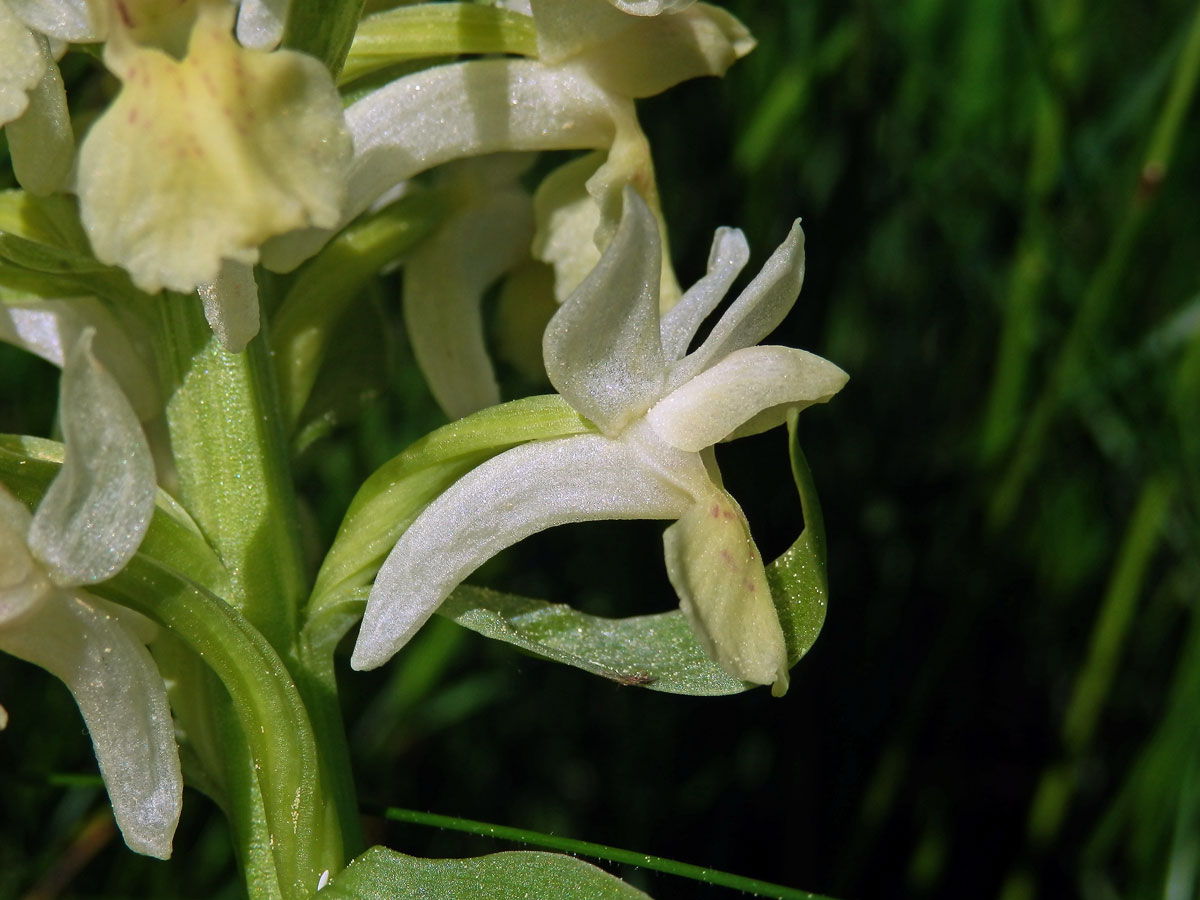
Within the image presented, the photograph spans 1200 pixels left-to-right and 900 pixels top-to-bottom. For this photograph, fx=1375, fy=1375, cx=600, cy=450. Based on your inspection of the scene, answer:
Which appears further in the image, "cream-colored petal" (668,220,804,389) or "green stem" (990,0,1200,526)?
"green stem" (990,0,1200,526)

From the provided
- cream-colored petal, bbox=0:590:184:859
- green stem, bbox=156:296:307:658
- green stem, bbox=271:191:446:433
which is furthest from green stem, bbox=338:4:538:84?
cream-colored petal, bbox=0:590:184:859

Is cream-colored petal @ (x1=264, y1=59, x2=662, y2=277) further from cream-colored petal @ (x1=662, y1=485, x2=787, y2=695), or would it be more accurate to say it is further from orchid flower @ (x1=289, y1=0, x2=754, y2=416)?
cream-colored petal @ (x1=662, y1=485, x2=787, y2=695)

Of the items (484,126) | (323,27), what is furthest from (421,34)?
(323,27)

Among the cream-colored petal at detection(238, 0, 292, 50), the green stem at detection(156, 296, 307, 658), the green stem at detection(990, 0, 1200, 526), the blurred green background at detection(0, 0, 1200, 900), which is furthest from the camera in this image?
the blurred green background at detection(0, 0, 1200, 900)

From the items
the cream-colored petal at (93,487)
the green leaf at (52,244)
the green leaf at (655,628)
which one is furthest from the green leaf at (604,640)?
the green leaf at (52,244)

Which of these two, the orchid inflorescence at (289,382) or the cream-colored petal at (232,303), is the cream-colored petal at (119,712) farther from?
the cream-colored petal at (232,303)

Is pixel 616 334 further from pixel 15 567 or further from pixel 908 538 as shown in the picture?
pixel 908 538

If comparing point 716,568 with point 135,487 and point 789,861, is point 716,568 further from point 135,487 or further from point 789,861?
point 789,861

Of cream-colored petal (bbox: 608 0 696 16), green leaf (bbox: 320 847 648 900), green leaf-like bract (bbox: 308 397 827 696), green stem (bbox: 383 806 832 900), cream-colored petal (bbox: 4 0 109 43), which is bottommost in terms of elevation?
green stem (bbox: 383 806 832 900)
